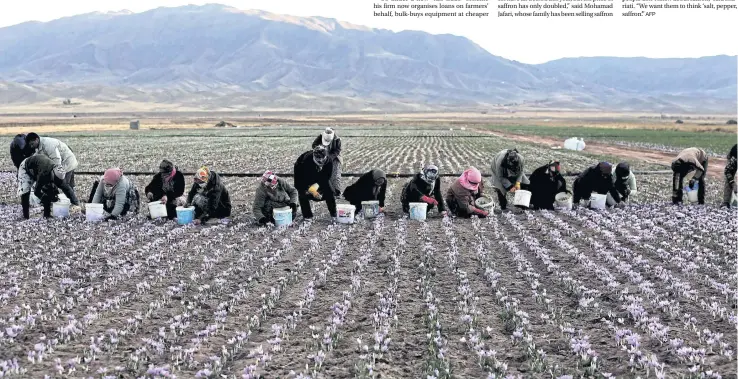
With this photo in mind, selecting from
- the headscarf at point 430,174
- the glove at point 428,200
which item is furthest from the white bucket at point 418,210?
the headscarf at point 430,174

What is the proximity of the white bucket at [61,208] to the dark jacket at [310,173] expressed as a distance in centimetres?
521

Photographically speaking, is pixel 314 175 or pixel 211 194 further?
pixel 314 175

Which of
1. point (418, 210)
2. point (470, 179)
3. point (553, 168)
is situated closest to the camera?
point (470, 179)

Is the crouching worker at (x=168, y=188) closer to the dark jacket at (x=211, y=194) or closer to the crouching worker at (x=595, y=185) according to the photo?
the dark jacket at (x=211, y=194)

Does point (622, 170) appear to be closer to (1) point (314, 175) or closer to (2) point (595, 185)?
(2) point (595, 185)

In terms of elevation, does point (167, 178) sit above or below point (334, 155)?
below

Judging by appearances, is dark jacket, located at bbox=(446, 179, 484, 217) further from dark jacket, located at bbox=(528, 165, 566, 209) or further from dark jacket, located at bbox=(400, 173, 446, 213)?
dark jacket, located at bbox=(528, 165, 566, 209)

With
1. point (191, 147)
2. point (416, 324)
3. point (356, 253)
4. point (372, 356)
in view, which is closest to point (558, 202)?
point (356, 253)

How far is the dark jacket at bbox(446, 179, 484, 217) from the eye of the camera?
14344 millimetres

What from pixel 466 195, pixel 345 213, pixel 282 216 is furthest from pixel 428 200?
pixel 282 216

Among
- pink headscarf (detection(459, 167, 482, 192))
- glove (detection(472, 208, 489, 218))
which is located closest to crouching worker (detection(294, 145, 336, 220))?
pink headscarf (detection(459, 167, 482, 192))

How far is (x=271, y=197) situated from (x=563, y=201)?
7147 millimetres

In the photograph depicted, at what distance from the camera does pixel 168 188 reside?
14156mm

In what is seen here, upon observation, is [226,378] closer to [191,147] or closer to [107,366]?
[107,366]
